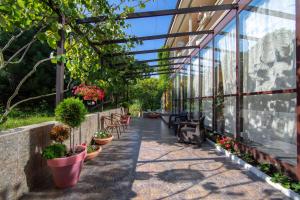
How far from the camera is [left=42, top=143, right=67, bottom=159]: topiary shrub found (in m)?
3.02

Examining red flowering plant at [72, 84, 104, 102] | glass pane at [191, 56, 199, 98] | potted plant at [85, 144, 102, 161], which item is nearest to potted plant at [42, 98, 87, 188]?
potted plant at [85, 144, 102, 161]

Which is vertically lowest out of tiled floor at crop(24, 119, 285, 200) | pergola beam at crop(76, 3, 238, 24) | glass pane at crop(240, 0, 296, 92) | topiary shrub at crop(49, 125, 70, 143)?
tiled floor at crop(24, 119, 285, 200)

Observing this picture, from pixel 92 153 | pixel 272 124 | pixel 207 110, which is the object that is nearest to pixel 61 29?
pixel 92 153

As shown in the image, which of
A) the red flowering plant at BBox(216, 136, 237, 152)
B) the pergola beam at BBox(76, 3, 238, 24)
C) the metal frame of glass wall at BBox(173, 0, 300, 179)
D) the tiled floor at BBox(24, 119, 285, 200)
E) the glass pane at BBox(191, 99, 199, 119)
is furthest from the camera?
the glass pane at BBox(191, 99, 199, 119)

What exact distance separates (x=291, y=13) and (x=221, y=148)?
305 centimetres

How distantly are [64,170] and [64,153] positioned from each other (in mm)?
278

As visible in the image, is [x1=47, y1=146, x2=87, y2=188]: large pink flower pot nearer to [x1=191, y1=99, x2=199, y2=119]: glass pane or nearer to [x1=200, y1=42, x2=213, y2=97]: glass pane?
[x1=200, y1=42, x2=213, y2=97]: glass pane

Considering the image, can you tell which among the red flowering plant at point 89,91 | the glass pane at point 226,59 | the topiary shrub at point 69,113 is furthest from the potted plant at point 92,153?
the glass pane at point 226,59

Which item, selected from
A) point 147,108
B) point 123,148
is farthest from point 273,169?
point 147,108

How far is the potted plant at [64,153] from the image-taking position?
3016 millimetres

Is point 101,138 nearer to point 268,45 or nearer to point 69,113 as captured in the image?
point 69,113

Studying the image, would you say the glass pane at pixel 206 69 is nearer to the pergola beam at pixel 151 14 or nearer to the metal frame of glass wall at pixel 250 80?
the metal frame of glass wall at pixel 250 80

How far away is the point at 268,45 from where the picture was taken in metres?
3.87

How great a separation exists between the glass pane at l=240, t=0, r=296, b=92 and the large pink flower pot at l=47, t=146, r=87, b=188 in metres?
3.18
